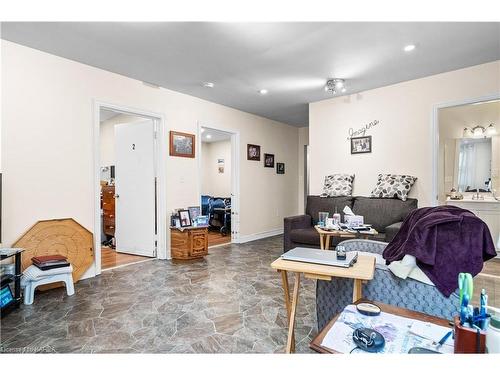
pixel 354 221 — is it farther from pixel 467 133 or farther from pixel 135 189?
pixel 467 133

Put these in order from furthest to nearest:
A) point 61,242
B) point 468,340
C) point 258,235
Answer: point 258,235, point 61,242, point 468,340

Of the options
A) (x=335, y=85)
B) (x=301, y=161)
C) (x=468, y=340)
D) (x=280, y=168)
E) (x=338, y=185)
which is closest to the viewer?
(x=468, y=340)

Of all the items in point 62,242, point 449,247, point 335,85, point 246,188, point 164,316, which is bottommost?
point 164,316

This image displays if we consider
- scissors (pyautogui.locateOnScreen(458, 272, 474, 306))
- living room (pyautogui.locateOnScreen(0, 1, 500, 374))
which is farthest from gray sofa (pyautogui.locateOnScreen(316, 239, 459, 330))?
scissors (pyautogui.locateOnScreen(458, 272, 474, 306))

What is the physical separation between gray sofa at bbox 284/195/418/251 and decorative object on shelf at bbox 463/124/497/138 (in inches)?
87.9

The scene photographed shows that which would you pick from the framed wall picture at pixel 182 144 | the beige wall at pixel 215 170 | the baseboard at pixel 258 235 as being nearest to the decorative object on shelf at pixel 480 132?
the baseboard at pixel 258 235

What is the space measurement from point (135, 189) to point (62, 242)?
58.3 inches

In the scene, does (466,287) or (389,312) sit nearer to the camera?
(466,287)

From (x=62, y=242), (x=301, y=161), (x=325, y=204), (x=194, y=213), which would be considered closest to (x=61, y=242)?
(x=62, y=242)

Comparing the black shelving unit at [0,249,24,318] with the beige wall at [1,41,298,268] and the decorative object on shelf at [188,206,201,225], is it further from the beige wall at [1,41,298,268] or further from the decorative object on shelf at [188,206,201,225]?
the decorative object on shelf at [188,206,201,225]

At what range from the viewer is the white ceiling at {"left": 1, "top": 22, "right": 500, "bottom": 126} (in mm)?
2557

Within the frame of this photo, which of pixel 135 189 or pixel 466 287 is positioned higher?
pixel 135 189

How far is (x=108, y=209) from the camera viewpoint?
534 cm
